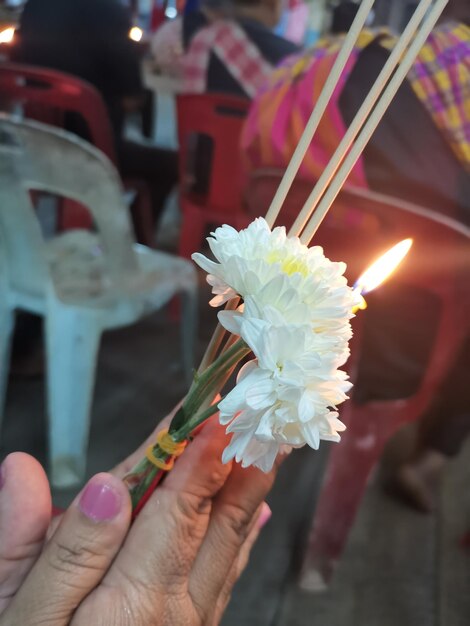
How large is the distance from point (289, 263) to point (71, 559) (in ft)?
0.72

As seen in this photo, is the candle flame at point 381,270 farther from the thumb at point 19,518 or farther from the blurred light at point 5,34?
the blurred light at point 5,34

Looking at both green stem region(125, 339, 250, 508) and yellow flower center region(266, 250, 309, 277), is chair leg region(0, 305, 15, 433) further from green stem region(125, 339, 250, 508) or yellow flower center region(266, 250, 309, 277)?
yellow flower center region(266, 250, 309, 277)

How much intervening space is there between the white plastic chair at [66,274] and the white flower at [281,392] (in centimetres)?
64

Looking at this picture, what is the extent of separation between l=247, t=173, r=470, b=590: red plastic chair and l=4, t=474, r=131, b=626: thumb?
1.77 ft

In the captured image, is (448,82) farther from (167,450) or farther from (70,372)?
(70,372)

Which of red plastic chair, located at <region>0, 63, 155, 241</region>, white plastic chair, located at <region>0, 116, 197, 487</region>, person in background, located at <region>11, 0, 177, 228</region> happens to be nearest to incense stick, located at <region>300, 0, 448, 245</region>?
white plastic chair, located at <region>0, 116, 197, 487</region>

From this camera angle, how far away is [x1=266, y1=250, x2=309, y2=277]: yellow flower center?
1.06ft

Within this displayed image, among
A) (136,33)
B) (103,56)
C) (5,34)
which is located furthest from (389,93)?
(103,56)

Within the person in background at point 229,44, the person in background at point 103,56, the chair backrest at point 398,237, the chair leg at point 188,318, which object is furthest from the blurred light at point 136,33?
the chair backrest at point 398,237

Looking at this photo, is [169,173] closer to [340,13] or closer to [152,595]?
[340,13]

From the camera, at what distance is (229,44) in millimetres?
1563

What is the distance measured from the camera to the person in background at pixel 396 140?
2.52ft

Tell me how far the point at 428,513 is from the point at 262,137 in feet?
2.77

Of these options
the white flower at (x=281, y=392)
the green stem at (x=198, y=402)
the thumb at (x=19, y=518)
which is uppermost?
the white flower at (x=281, y=392)
